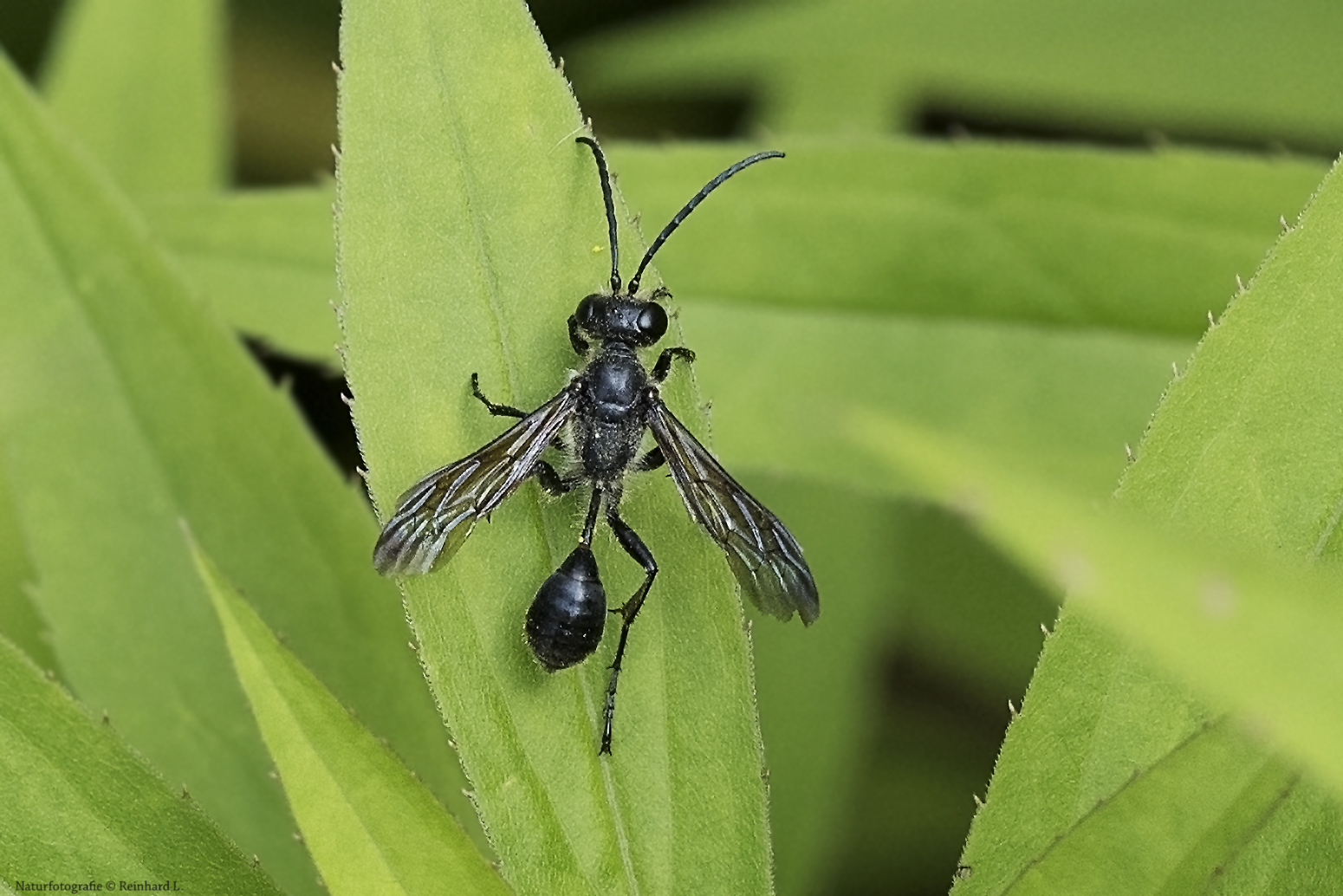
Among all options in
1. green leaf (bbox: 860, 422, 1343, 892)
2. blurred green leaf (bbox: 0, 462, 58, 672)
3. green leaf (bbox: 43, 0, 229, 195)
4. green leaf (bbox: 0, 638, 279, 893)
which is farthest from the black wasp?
green leaf (bbox: 43, 0, 229, 195)

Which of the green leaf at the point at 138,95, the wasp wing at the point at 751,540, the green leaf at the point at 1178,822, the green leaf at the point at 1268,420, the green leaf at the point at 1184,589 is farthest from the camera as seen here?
the green leaf at the point at 138,95

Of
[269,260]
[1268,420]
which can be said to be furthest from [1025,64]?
[1268,420]

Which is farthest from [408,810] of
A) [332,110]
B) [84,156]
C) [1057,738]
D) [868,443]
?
[332,110]

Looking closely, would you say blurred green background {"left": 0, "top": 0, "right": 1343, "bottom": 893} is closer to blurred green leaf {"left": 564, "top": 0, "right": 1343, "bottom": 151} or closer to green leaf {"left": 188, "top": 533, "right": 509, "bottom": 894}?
blurred green leaf {"left": 564, "top": 0, "right": 1343, "bottom": 151}

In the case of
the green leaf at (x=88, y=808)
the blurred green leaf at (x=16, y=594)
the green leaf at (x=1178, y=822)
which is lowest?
the blurred green leaf at (x=16, y=594)

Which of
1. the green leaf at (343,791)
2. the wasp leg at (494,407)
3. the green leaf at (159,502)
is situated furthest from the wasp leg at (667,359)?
the green leaf at (343,791)

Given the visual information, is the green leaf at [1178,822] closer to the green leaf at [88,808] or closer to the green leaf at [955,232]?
the green leaf at [88,808]
